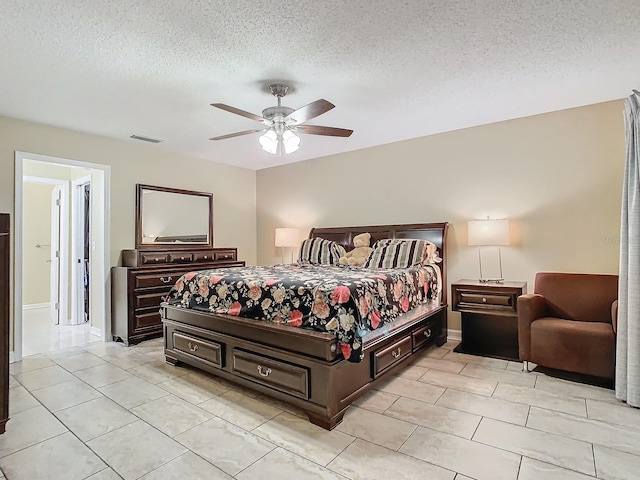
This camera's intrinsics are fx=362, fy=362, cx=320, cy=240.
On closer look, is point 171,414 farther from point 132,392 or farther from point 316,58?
point 316,58

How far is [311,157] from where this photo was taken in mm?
5766

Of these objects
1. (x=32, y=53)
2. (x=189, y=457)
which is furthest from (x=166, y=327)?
(x=32, y=53)

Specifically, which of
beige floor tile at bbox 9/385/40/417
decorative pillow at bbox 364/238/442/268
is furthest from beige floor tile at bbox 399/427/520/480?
beige floor tile at bbox 9/385/40/417

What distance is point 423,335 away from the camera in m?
3.64

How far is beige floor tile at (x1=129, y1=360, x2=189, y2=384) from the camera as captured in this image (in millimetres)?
3223

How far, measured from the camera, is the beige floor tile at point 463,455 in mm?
1883

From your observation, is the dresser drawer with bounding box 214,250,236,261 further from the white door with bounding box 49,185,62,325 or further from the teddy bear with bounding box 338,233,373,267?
the white door with bounding box 49,185,62,325

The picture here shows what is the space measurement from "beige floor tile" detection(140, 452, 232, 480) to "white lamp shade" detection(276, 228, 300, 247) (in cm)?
378

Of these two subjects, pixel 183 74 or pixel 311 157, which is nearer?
pixel 183 74

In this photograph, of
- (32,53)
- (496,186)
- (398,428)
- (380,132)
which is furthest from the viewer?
(380,132)

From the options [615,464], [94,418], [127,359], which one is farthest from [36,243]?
[615,464]

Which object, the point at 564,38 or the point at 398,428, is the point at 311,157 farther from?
the point at 398,428

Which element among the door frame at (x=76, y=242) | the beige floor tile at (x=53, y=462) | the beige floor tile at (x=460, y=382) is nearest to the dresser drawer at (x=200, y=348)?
the beige floor tile at (x=53, y=462)

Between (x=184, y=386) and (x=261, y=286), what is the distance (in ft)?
3.61
